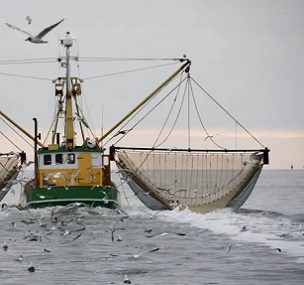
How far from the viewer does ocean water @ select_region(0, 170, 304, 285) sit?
25.8m

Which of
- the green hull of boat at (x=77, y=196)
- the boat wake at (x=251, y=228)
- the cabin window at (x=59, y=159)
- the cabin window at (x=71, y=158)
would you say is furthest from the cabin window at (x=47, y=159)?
the boat wake at (x=251, y=228)

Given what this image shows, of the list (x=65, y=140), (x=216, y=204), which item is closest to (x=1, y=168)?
(x=65, y=140)

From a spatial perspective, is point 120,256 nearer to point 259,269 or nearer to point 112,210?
point 259,269

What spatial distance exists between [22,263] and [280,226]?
17.5 metres

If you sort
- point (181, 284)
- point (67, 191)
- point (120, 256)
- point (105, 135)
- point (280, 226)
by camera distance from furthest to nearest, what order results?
point (105, 135) → point (67, 191) → point (280, 226) → point (120, 256) → point (181, 284)

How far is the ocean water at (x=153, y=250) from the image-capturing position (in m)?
25.8

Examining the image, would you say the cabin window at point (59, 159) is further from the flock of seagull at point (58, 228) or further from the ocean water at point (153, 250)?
the ocean water at point (153, 250)

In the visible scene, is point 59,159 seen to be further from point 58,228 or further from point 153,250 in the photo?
point 153,250

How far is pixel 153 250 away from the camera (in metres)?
31.8

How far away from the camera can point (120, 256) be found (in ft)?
100

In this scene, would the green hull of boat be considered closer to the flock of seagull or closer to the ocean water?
the flock of seagull

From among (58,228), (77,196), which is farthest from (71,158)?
(58,228)

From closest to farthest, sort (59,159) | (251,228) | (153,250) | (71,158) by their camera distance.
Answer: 1. (153,250)
2. (251,228)
3. (59,159)
4. (71,158)

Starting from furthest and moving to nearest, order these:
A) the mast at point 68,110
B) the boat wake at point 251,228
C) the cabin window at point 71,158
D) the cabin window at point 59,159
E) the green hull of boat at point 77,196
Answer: the mast at point 68,110, the cabin window at point 71,158, the cabin window at point 59,159, the green hull of boat at point 77,196, the boat wake at point 251,228
